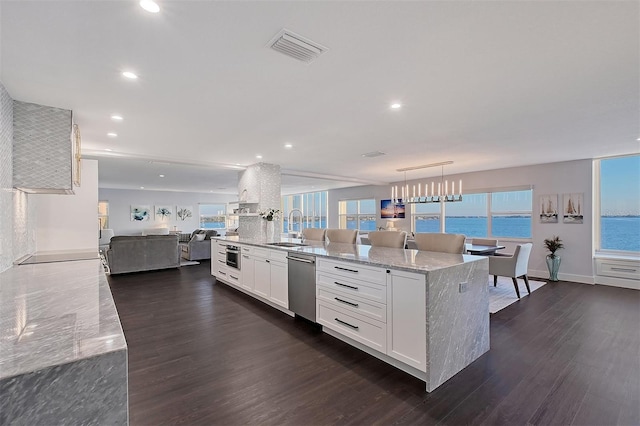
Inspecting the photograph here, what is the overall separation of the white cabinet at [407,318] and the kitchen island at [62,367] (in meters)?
1.94

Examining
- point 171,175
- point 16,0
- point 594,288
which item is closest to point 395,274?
point 16,0

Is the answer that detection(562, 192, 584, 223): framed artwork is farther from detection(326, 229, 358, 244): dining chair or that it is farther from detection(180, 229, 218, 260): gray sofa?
detection(180, 229, 218, 260): gray sofa

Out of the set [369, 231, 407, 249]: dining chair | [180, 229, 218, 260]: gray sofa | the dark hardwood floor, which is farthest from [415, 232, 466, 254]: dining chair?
[180, 229, 218, 260]: gray sofa

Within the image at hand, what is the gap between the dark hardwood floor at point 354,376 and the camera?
6.40 ft

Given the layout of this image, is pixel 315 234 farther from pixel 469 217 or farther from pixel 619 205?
pixel 619 205

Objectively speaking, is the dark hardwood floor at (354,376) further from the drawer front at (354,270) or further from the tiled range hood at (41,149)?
the tiled range hood at (41,149)

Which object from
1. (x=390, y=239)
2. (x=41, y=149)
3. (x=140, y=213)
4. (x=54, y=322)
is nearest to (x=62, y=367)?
(x=54, y=322)

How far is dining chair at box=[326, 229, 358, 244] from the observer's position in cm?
439

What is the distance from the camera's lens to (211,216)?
45.7 ft

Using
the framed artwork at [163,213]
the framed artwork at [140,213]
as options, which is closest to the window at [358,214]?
the framed artwork at [163,213]

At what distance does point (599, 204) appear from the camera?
601 centimetres

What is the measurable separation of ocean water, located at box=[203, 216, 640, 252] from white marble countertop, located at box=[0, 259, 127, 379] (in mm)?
7916

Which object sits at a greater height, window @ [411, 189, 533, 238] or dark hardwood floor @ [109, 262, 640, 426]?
window @ [411, 189, 533, 238]

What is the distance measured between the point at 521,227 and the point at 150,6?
26.2ft
